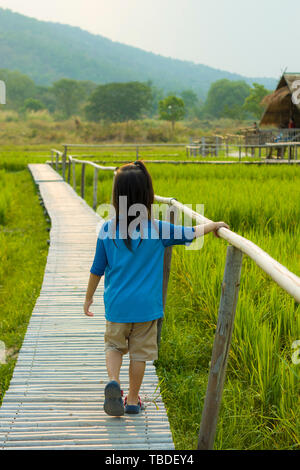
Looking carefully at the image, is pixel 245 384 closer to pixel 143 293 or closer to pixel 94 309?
pixel 143 293

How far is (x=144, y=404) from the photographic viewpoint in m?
2.43

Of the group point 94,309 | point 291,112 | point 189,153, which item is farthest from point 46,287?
point 189,153

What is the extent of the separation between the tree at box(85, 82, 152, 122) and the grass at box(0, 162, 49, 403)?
81.7 metres

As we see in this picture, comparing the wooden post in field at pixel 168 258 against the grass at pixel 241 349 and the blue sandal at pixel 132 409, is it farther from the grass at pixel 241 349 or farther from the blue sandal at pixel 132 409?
the blue sandal at pixel 132 409

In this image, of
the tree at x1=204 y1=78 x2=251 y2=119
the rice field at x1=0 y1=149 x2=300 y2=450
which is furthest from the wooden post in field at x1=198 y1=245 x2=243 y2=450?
the tree at x1=204 y1=78 x2=251 y2=119

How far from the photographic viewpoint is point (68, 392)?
8.38 feet

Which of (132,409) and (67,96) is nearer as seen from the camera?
(132,409)

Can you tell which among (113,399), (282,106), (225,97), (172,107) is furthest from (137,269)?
(225,97)

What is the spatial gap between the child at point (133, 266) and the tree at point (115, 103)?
91.2 metres

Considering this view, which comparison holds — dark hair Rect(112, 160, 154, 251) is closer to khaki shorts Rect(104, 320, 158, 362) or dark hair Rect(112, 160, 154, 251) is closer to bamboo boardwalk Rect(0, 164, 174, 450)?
khaki shorts Rect(104, 320, 158, 362)

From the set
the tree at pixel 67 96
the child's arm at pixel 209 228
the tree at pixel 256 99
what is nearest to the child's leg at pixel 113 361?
the child's arm at pixel 209 228

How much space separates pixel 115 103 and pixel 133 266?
3625 inches

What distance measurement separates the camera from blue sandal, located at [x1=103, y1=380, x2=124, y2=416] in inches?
82.9

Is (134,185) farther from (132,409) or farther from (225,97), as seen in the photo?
(225,97)
